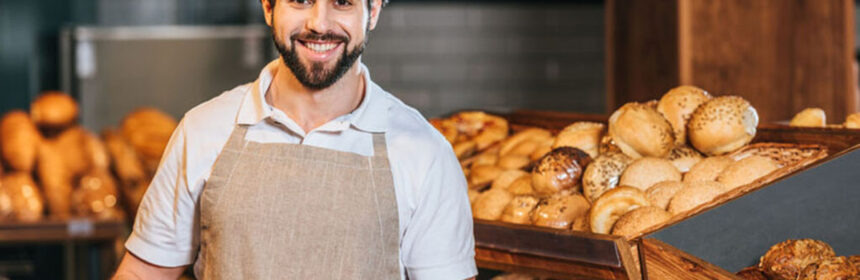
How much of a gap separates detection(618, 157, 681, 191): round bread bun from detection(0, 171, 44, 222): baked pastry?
110 inches

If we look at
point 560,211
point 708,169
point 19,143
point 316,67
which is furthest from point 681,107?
point 19,143

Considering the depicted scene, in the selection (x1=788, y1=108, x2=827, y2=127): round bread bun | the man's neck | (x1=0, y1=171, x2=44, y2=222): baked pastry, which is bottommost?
(x1=0, y1=171, x2=44, y2=222): baked pastry

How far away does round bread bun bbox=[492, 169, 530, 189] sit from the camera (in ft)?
8.54

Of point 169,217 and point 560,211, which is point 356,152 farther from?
point 560,211

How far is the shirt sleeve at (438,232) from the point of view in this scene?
5.67 feet

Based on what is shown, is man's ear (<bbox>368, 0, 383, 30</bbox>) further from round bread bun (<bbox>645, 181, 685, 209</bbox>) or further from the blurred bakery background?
the blurred bakery background

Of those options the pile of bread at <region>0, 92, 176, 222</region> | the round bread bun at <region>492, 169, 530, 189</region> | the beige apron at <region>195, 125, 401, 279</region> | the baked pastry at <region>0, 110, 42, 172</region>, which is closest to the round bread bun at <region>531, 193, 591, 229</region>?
the round bread bun at <region>492, 169, 530, 189</region>

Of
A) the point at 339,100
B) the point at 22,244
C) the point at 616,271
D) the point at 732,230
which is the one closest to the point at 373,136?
the point at 339,100

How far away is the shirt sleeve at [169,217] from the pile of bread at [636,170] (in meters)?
0.80

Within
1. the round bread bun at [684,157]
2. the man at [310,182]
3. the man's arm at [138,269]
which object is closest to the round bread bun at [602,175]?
the round bread bun at [684,157]

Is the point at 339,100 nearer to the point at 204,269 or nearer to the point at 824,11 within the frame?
the point at 204,269

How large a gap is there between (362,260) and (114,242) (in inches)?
108

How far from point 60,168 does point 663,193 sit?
3.08m

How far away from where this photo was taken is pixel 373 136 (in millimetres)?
1778
